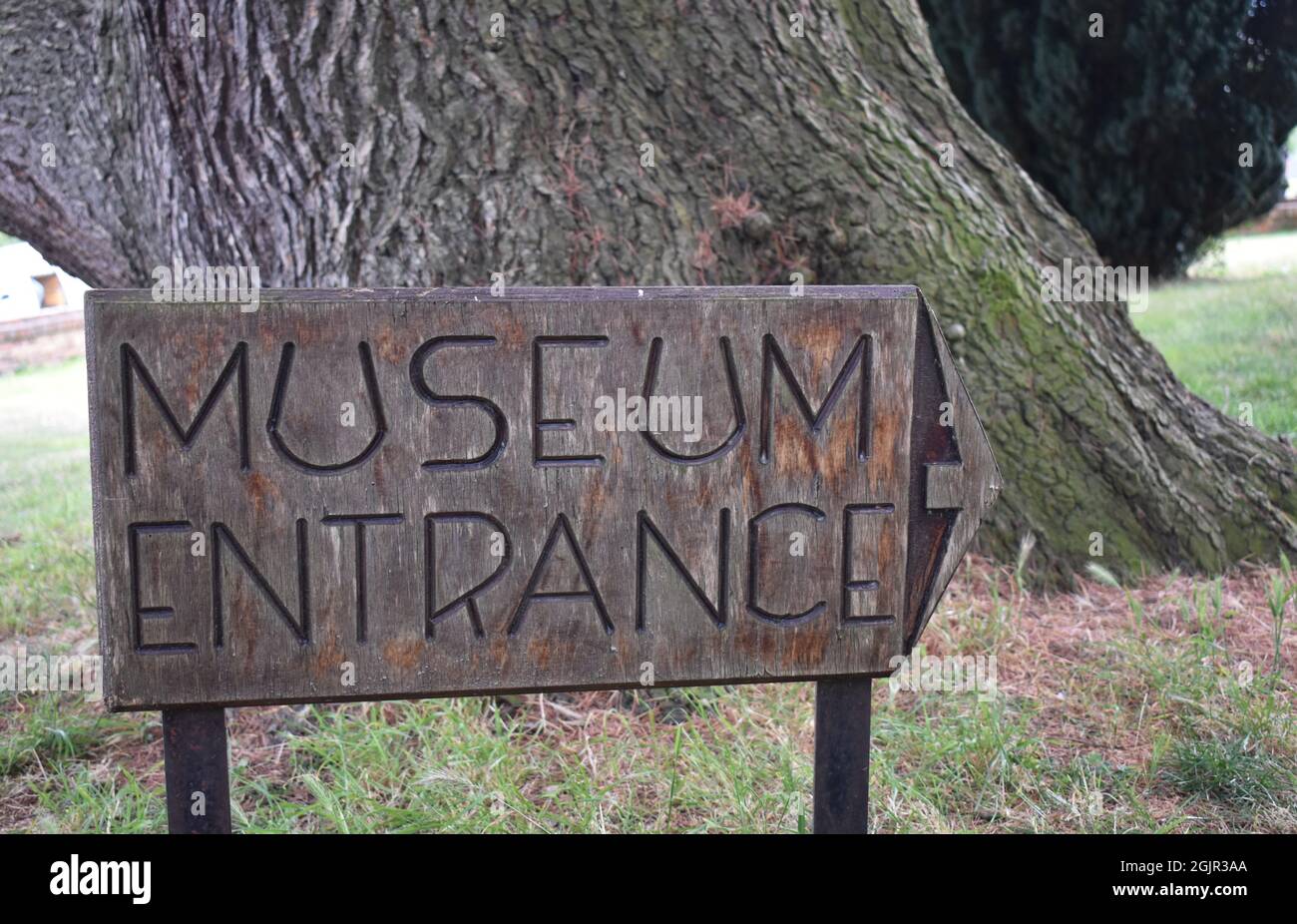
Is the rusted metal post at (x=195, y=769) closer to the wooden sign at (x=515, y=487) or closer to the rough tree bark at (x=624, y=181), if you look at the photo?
the wooden sign at (x=515, y=487)

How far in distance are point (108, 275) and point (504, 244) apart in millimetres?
1471

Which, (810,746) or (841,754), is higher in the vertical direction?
(841,754)

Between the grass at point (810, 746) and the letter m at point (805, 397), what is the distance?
793mm

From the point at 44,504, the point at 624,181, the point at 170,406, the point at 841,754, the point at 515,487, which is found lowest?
the point at 44,504

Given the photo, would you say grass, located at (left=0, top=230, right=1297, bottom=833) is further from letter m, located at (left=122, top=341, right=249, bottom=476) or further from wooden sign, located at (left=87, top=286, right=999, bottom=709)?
letter m, located at (left=122, top=341, right=249, bottom=476)

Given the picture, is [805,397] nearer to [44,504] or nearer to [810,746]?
[810,746]

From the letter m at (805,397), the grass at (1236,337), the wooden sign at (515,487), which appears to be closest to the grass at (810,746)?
the wooden sign at (515,487)

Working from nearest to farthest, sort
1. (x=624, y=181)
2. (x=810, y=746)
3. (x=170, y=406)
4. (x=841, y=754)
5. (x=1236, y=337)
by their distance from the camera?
(x=170, y=406)
(x=841, y=754)
(x=810, y=746)
(x=624, y=181)
(x=1236, y=337)

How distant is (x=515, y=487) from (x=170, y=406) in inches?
19.5

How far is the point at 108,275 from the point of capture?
3.53 m

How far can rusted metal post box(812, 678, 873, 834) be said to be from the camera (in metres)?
1.83

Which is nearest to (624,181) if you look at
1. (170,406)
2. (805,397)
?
(805,397)

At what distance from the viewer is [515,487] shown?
1.67 metres

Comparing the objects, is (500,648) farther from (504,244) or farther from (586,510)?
(504,244)
